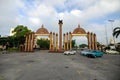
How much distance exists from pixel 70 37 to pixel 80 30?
4.61 metres

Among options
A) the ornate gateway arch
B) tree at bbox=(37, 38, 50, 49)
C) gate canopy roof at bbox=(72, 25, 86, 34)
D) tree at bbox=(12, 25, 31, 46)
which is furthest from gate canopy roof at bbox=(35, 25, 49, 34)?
tree at bbox=(37, 38, 50, 49)

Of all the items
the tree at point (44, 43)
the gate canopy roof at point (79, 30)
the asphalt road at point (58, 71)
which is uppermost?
the gate canopy roof at point (79, 30)

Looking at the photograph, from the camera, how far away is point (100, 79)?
47.3 ft

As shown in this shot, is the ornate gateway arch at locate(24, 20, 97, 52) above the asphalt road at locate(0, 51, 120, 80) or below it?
above

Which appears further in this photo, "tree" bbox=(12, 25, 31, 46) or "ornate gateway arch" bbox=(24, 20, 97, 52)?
"tree" bbox=(12, 25, 31, 46)

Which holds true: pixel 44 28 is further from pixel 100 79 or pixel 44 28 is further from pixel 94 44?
pixel 100 79

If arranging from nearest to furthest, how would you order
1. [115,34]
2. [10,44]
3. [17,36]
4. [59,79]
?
[59,79]
[115,34]
[17,36]
[10,44]

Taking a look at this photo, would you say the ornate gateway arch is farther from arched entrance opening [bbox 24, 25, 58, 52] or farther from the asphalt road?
the asphalt road

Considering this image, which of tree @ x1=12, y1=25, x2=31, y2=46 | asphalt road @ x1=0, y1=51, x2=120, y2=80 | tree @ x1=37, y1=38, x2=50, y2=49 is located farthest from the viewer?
tree @ x1=37, y1=38, x2=50, y2=49

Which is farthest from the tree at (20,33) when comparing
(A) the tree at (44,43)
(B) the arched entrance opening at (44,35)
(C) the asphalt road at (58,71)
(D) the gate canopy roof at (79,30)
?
(C) the asphalt road at (58,71)

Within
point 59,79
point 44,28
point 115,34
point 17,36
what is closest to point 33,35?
point 44,28

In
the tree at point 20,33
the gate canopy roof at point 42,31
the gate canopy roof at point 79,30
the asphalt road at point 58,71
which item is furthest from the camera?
the tree at point 20,33

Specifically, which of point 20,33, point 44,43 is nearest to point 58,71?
point 20,33

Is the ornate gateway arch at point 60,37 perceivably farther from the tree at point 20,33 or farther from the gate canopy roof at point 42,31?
the tree at point 20,33
